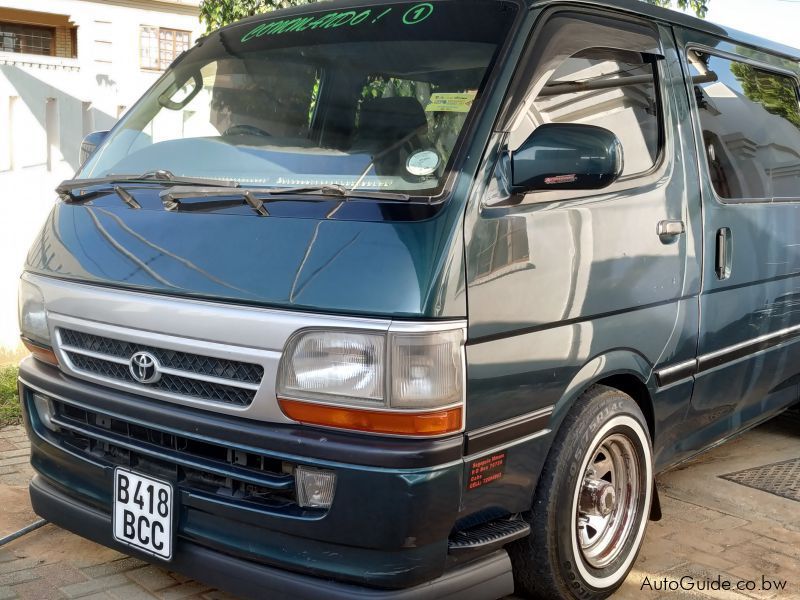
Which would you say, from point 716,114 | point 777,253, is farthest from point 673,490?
point 716,114

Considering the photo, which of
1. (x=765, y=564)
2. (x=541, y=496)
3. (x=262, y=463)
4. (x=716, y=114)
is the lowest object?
(x=765, y=564)

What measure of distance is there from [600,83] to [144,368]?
186cm

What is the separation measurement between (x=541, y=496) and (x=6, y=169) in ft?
50.2

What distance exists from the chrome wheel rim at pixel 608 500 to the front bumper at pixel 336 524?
1.60 feet

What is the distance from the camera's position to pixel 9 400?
5602 mm

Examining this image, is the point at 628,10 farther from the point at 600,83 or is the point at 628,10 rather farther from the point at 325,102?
the point at 325,102

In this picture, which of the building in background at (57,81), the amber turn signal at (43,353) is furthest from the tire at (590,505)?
the building in background at (57,81)

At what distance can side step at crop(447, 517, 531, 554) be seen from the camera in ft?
8.63

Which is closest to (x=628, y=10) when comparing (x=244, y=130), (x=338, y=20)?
(x=338, y=20)

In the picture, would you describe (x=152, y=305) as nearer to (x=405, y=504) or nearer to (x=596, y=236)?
(x=405, y=504)

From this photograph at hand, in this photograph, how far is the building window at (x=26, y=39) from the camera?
28.6 m

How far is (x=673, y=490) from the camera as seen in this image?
4496mm

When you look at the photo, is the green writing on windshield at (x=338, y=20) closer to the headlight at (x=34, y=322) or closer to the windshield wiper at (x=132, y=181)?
the windshield wiper at (x=132, y=181)

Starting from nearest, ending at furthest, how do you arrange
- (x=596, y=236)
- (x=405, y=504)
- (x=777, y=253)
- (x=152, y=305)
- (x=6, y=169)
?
(x=405, y=504), (x=152, y=305), (x=596, y=236), (x=777, y=253), (x=6, y=169)
